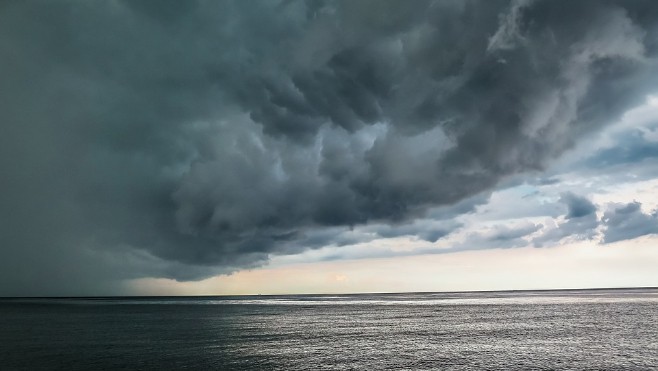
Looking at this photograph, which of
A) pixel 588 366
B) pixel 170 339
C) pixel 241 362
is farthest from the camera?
pixel 170 339

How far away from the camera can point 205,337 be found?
94438 mm

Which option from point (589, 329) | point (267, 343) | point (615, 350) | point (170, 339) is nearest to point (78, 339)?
point (170, 339)

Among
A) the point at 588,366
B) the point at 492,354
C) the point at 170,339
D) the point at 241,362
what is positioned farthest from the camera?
the point at 170,339

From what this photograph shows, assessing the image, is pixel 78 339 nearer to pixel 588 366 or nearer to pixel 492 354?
pixel 492 354

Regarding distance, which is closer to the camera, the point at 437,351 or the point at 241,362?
the point at 241,362

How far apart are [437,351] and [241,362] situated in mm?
29914

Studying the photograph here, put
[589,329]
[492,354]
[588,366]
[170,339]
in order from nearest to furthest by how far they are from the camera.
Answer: [588,366]
[492,354]
[170,339]
[589,329]

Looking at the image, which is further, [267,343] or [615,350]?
[267,343]

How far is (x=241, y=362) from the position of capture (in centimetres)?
6225

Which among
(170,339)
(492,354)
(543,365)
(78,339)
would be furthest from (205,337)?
(543,365)

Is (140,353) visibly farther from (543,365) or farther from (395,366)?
(543,365)

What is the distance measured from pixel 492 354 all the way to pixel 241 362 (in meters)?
35.7

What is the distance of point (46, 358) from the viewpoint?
210 ft

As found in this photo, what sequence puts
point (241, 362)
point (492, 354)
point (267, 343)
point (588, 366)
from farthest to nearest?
point (267, 343), point (492, 354), point (241, 362), point (588, 366)
